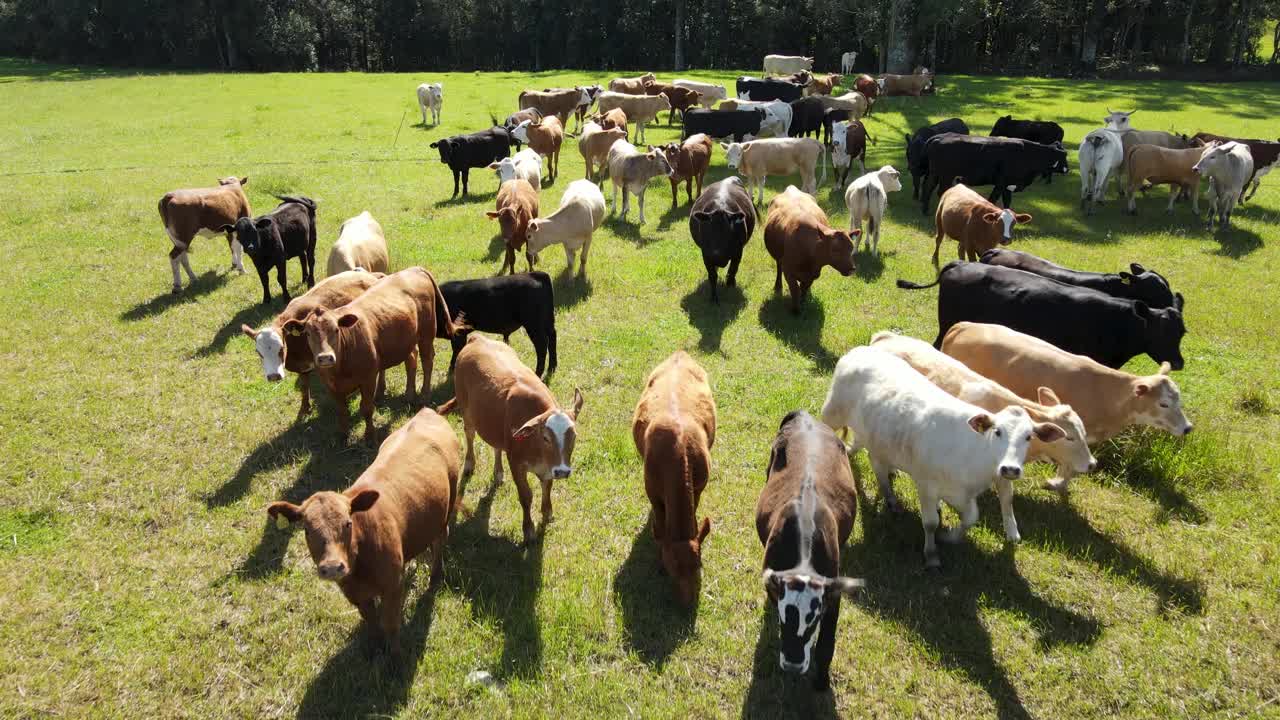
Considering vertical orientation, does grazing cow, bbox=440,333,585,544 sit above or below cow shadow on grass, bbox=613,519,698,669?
above

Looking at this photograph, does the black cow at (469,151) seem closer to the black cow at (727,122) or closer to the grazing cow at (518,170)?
the grazing cow at (518,170)

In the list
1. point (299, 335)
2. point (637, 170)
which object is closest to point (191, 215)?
point (299, 335)

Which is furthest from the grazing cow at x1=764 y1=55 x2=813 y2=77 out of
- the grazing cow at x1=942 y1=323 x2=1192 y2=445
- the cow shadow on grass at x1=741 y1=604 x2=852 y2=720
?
the cow shadow on grass at x1=741 y1=604 x2=852 y2=720

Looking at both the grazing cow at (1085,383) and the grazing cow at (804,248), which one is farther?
the grazing cow at (804,248)

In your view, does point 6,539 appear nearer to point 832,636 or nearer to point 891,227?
point 832,636

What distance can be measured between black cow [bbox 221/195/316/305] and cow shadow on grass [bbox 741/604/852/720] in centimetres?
863

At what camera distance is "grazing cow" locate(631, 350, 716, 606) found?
499 cm

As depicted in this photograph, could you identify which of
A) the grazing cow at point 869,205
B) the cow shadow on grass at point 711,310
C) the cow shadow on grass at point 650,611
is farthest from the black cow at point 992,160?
the cow shadow on grass at point 650,611

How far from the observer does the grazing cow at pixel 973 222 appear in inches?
422

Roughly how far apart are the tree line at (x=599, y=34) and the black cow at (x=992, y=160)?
27.4 m

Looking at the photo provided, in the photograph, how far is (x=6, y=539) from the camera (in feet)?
19.1

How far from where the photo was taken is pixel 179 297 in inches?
425

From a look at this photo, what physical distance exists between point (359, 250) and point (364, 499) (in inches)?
248

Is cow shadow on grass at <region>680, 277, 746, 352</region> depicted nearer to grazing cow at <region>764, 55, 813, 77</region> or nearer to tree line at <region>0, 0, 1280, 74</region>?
grazing cow at <region>764, 55, 813, 77</region>
